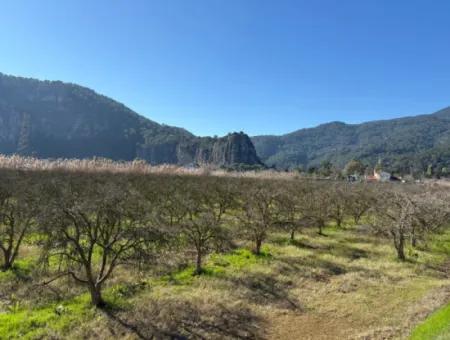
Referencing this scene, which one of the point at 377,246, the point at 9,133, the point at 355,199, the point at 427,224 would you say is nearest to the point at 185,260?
the point at 377,246

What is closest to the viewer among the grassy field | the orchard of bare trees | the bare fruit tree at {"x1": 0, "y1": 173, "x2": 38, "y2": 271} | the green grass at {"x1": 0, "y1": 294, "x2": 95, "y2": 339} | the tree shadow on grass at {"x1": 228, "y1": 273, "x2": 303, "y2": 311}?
the green grass at {"x1": 0, "y1": 294, "x2": 95, "y2": 339}

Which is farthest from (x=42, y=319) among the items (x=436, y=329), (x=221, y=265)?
(x=436, y=329)

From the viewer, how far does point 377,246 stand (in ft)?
94.0

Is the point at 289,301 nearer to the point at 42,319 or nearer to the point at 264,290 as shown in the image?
the point at 264,290

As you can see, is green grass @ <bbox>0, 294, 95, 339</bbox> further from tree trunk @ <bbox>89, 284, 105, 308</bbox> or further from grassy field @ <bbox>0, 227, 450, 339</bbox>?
tree trunk @ <bbox>89, 284, 105, 308</bbox>

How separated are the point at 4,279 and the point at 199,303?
347 inches

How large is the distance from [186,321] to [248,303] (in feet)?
10.4

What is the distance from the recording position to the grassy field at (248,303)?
1267cm

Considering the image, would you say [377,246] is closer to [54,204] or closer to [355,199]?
[355,199]

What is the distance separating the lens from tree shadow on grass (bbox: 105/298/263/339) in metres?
12.7

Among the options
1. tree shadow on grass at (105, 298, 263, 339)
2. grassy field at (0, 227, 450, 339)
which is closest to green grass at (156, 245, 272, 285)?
grassy field at (0, 227, 450, 339)

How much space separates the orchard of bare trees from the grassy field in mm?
985

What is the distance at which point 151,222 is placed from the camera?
53.5ft

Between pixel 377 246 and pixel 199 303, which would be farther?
pixel 377 246
